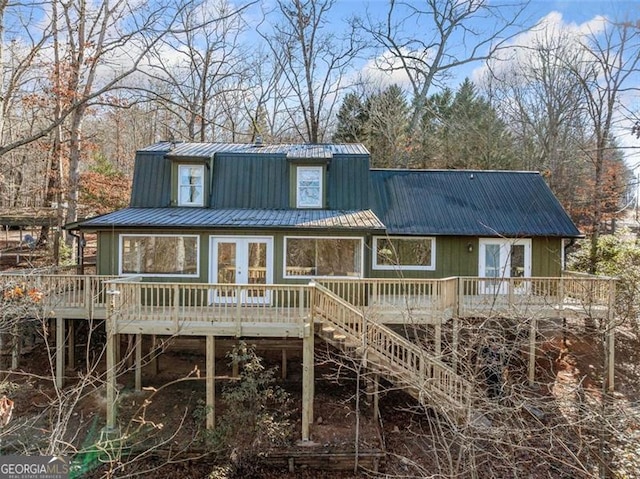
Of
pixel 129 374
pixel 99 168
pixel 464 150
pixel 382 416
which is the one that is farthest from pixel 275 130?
pixel 382 416

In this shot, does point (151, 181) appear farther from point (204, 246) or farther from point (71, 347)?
point (71, 347)

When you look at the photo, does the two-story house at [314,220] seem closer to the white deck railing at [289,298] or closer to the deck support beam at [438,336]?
the white deck railing at [289,298]

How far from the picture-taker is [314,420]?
30.7 ft

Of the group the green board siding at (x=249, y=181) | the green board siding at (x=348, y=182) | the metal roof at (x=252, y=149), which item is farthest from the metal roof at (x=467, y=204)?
the green board siding at (x=249, y=181)

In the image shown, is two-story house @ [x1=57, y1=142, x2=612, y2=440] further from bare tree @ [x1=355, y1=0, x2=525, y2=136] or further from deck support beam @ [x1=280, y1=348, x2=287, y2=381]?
bare tree @ [x1=355, y1=0, x2=525, y2=136]

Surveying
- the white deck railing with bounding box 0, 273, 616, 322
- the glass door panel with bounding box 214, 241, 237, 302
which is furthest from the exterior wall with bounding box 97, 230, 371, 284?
the white deck railing with bounding box 0, 273, 616, 322

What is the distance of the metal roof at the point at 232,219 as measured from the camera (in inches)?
404

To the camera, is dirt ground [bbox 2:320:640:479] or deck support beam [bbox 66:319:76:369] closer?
dirt ground [bbox 2:320:640:479]

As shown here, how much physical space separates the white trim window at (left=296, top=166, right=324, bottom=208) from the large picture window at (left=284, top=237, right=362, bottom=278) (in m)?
1.84

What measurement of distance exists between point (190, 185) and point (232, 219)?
2.56m

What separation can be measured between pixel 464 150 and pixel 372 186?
45.7 ft

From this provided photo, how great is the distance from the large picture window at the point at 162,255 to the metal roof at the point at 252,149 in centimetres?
294

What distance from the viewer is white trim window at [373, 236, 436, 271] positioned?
12172 millimetres

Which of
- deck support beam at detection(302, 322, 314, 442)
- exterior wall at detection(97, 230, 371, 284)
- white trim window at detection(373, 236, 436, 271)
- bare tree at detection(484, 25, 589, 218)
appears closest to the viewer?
deck support beam at detection(302, 322, 314, 442)
